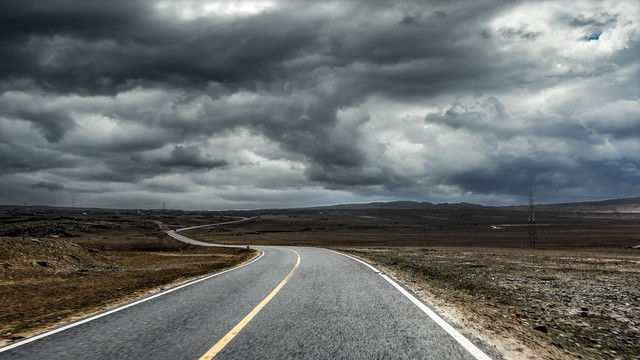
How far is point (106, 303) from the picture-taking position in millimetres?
8875

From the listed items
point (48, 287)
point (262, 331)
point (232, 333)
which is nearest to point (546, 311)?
point (262, 331)

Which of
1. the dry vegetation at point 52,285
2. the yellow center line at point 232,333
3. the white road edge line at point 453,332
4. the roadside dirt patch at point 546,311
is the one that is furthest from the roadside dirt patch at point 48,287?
the roadside dirt patch at point 546,311

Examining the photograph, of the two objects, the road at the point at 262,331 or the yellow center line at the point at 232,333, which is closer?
the yellow center line at the point at 232,333

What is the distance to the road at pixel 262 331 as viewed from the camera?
15.7 feet

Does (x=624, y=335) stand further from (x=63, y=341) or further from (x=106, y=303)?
(x=106, y=303)

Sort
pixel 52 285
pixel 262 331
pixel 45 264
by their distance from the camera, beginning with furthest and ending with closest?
1. pixel 45 264
2. pixel 52 285
3. pixel 262 331

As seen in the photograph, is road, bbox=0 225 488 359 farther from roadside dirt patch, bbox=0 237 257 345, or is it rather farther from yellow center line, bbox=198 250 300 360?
roadside dirt patch, bbox=0 237 257 345

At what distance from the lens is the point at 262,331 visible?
575 centimetres

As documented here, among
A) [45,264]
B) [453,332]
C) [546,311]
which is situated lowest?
[45,264]

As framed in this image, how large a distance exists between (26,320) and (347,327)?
277 inches

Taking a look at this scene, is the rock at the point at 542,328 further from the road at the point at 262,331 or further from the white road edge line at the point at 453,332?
the road at the point at 262,331

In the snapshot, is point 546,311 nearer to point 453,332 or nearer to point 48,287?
point 453,332

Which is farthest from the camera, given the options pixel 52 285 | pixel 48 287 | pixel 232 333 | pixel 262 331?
pixel 52 285

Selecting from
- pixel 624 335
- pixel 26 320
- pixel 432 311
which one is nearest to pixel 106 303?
pixel 26 320
